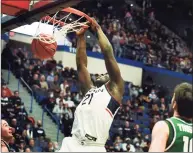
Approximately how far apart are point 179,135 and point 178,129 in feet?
0.12

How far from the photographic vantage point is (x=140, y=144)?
41.8 ft

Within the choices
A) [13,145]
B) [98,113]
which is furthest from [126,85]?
[98,113]

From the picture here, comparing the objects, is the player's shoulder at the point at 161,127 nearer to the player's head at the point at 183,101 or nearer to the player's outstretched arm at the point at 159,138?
the player's outstretched arm at the point at 159,138

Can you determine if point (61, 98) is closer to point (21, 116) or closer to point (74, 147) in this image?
point (21, 116)

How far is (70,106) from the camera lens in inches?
492

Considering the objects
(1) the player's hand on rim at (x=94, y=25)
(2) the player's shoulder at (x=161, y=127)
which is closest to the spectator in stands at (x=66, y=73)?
(1) the player's hand on rim at (x=94, y=25)

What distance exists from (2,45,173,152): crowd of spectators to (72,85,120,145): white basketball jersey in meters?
6.63

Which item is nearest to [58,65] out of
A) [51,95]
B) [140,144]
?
[51,95]

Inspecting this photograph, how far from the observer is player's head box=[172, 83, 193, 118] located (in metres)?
2.93

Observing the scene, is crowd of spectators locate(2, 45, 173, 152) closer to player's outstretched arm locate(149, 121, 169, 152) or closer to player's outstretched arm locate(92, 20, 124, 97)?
player's outstretched arm locate(92, 20, 124, 97)

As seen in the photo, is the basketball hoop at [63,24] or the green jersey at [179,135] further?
the basketball hoop at [63,24]

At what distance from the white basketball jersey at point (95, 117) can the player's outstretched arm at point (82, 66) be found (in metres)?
0.38

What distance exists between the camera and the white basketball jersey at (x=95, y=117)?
3.84 m

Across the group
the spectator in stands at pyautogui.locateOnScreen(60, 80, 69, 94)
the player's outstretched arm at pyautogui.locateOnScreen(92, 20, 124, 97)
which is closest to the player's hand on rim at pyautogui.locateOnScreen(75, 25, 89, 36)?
the player's outstretched arm at pyautogui.locateOnScreen(92, 20, 124, 97)
